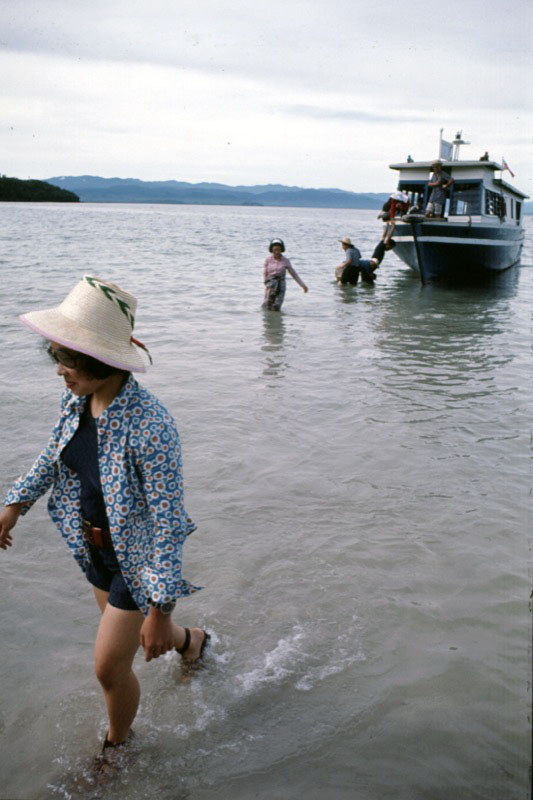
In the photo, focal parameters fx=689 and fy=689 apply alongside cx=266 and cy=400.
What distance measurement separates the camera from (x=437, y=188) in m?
19.8

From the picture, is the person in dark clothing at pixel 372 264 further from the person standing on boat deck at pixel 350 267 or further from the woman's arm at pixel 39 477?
the woman's arm at pixel 39 477

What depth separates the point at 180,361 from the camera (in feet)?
31.9

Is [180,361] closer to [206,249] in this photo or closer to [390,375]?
[390,375]

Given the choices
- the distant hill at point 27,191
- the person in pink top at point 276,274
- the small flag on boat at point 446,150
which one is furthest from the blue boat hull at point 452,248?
the distant hill at point 27,191

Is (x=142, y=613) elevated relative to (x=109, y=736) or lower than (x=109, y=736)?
elevated

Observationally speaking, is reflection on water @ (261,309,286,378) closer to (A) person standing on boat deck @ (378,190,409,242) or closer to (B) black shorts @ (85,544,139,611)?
(B) black shorts @ (85,544,139,611)

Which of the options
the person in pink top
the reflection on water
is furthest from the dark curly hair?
the person in pink top

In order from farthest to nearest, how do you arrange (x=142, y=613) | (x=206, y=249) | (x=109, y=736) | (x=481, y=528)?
(x=206, y=249) → (x=481, y=528) → (x=109, y=736) → (x=142, y=613)

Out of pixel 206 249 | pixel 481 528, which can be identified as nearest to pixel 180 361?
pixel 481 528

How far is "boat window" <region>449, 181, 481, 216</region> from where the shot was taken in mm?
20000

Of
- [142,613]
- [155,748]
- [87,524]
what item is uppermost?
[87,524]

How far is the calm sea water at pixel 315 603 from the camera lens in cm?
282

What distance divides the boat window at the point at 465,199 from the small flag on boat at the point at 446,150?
1.35 m

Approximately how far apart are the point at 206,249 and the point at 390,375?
28059 millimetres
